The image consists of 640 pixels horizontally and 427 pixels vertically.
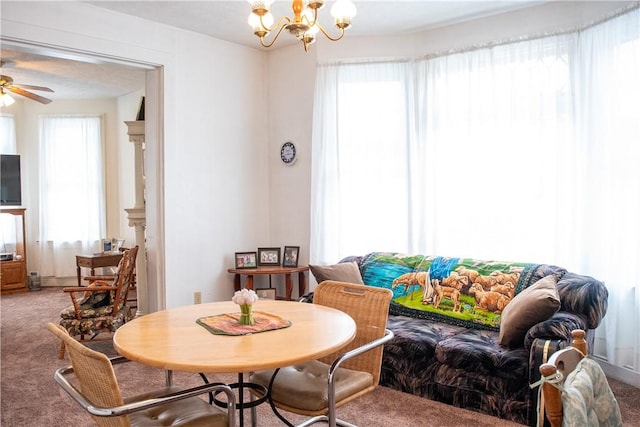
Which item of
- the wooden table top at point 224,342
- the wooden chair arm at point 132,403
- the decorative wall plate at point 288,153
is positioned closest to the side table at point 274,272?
the decorative wall plate at point 288,153

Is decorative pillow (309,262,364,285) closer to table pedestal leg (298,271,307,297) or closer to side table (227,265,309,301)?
side table (227,265,309,301)

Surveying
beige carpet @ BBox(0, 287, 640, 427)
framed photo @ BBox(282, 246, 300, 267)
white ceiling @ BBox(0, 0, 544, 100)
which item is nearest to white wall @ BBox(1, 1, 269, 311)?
white ceiling @ BBox(0, 0, 544, 100)

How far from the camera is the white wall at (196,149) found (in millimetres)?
4148

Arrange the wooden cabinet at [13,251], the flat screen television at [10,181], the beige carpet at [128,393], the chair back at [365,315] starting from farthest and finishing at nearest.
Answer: the flat screen television at [10,181] < the wooden cabinet at [13,251] < the beige carpet at [128,393] < the chair back at [365,315]

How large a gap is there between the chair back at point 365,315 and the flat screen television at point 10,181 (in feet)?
21.3

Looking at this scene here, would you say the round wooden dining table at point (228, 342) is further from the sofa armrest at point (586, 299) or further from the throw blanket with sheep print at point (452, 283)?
the sofa armrest at point (586, 299)

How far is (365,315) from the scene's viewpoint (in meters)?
2.56

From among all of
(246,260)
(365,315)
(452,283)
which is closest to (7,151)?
(246,260)

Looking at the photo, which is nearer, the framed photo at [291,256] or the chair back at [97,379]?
the chair back at [97,379]

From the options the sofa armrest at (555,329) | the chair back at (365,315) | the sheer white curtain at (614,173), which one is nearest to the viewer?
the chair back at (365,315)

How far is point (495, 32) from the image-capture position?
4094 mm

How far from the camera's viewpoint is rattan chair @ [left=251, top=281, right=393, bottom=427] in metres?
2.12

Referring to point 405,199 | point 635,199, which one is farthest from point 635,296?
point 405,199

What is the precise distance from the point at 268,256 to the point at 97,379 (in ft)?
10.9
